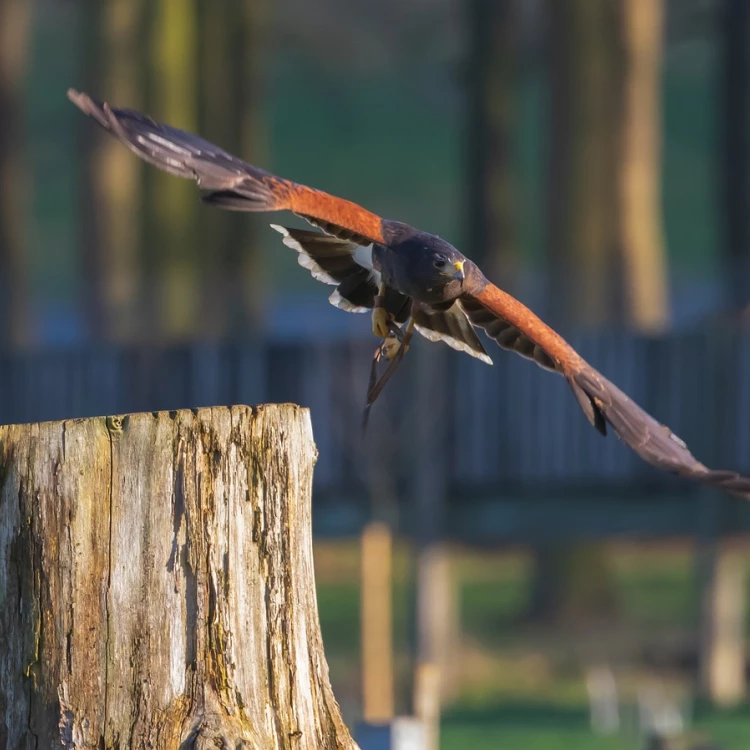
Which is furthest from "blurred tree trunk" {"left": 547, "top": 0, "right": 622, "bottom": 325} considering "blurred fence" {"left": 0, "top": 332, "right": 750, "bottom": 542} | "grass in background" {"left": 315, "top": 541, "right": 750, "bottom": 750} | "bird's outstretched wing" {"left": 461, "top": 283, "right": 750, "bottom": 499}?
"bird's outstretched wing" {"left": 461, "top": 283, "right": 750, "bottom": 499}

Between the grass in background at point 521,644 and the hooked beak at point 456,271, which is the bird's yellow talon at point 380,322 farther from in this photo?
the grass in background at point 521,644

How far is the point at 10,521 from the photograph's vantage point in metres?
4.14

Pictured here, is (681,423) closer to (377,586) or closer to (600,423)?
(377,586)

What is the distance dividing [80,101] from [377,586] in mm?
7535

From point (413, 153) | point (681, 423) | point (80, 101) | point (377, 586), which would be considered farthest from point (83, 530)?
point (413, 153)

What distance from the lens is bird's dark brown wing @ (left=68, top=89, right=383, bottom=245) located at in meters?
5.55

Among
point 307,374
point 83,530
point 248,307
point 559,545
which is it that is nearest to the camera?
point 83,530

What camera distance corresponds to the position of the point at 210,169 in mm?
5805

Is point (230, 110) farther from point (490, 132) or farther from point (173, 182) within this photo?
point (490, 132)

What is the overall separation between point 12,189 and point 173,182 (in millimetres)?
4475

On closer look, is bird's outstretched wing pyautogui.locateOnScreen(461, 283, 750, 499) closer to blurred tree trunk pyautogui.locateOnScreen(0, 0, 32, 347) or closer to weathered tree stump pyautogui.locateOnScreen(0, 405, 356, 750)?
weathered tree stump pyautogui.locateOnScreen(0, 405, 356, 750)

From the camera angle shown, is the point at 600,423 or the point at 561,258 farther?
the point at 561,258

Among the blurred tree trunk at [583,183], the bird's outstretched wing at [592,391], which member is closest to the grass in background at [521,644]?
the blurred tree trunk at [583,183]

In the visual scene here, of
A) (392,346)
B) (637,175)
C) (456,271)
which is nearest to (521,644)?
(637,175)
